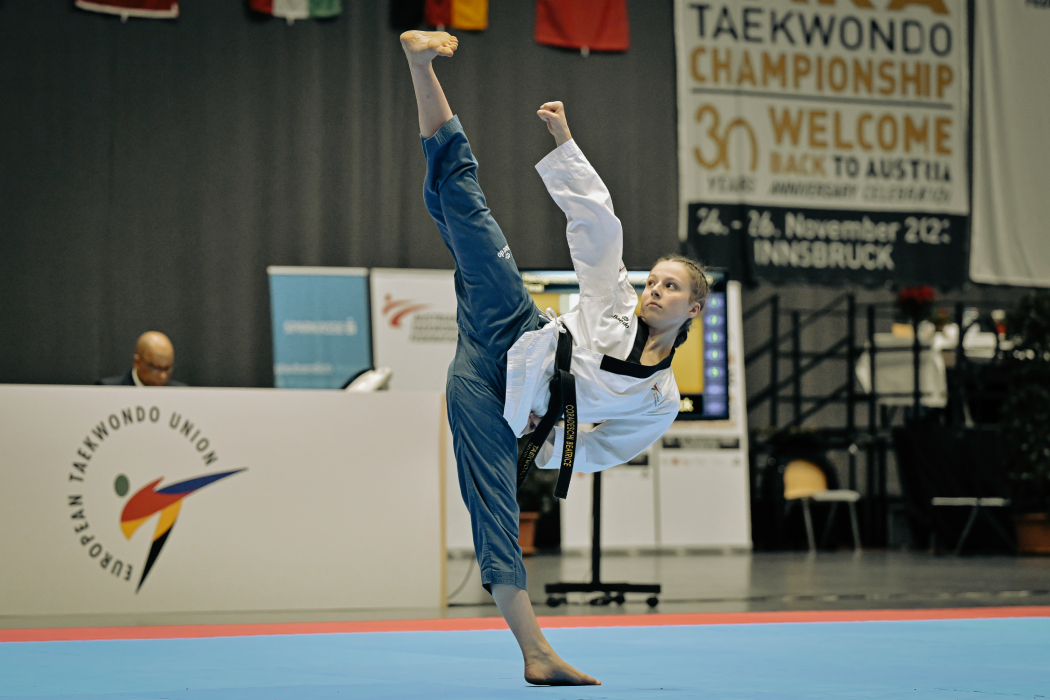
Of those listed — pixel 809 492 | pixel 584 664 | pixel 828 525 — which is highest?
pixel 584 664

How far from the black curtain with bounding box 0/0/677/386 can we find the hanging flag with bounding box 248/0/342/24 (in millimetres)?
118

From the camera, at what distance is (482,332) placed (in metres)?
2.37

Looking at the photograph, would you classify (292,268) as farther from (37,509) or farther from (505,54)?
(37,509)

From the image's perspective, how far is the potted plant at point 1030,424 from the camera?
24.0 feet

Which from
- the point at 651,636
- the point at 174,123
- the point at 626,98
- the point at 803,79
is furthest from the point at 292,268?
the point at 651,636

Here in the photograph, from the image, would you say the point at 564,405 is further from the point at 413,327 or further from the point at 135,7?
the point at 135,7

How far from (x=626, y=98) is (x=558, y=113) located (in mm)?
6223

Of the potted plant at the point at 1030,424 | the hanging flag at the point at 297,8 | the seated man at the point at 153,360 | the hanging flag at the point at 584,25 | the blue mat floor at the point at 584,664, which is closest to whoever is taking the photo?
the blue mat floor at the point at 584,664

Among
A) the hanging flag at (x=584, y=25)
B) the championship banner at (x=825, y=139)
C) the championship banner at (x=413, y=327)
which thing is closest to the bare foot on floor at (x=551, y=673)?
the championship banner at (x=413, y=327)

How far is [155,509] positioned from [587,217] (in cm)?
230

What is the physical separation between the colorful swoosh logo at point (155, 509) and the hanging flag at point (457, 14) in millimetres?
4765

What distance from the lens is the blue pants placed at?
91.2 inches

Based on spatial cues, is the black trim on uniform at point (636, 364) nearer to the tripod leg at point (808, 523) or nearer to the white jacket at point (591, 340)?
the white jacket at point (591, 340)

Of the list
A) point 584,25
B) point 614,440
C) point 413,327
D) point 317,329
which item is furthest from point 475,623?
point 584,25
